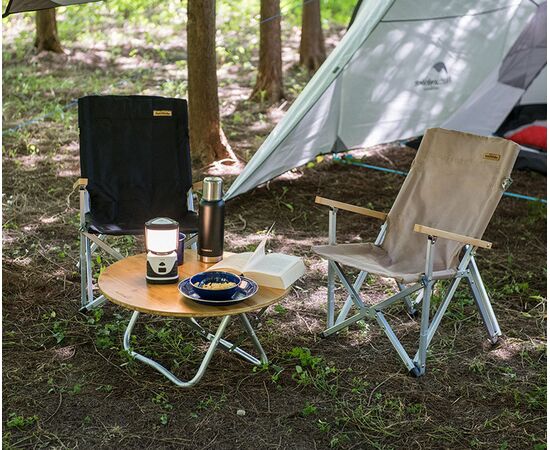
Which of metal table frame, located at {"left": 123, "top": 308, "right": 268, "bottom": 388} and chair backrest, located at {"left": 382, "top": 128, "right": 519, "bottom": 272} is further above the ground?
chair backrest, located at {"left": 382, "top": 128, "right": 519, "bottom": 272}

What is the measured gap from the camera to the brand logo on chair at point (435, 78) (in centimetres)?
558

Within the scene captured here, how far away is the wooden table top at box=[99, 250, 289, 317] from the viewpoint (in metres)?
2.60

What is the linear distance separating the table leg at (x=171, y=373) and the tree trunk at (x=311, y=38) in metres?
6.02

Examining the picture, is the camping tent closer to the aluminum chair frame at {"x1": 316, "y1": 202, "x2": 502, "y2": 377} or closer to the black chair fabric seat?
the black chair fabric seat

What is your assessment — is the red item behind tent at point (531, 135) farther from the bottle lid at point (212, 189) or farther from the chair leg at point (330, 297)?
the bottle lid at point (212, 189)

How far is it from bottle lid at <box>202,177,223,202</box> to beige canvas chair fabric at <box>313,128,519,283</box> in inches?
18.8

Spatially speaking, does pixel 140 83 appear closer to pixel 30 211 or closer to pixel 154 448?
pixel 30 211

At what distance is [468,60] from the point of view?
224 inches

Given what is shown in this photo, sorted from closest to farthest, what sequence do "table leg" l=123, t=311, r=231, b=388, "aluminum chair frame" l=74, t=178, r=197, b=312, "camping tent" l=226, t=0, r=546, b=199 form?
"table leg" l=123, t=311, r=231, b=388
"aluminum chair frame" l=74, t=178, r=197, b=312
"camping tent" l=226, t=0, r=546, b=199

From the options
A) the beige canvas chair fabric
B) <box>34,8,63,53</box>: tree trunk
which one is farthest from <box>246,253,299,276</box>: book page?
<box>34,8,63,53</box>: tree trunk

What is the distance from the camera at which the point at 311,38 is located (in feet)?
28.6

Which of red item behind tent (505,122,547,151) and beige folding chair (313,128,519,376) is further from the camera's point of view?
red item behind tent (505,122,547,151)

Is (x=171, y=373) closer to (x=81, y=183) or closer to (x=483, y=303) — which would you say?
(x=81, y=183)

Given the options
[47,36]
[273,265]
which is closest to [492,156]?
[273,265]
